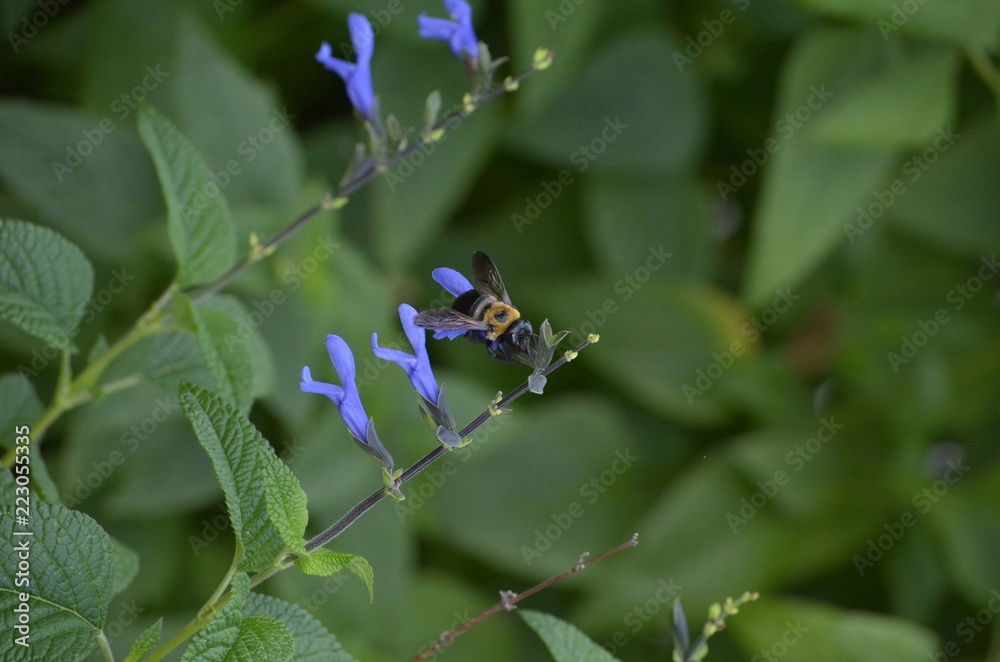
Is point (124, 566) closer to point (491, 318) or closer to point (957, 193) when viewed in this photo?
point (491, 318)

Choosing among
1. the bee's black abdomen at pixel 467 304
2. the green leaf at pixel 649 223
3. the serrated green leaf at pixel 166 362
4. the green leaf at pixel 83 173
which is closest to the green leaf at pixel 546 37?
the green leaf at pixel 649 223

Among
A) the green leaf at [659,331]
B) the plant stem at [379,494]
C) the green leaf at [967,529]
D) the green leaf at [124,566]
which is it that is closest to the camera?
the plant stem at [379,494]

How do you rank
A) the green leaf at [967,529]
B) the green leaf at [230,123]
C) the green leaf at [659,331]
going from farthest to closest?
the green leaf at [659,331]
the green leaf at [967,529]
the green leaf at [230,123]

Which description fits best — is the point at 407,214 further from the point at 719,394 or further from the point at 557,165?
the point at 719,394

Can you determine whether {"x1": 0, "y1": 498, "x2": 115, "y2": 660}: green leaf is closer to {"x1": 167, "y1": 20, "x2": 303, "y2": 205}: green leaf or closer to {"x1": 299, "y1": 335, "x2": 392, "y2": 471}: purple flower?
{"x1": 299, "y1": 335, "x2": 392, "y2": 471}: purple flower

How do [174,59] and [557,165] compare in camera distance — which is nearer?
[174,59]

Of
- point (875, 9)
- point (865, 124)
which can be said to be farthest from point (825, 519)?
point (875, 9)

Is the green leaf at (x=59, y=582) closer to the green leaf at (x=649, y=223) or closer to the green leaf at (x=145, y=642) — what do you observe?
the green leaf at (x=145, y=642)
